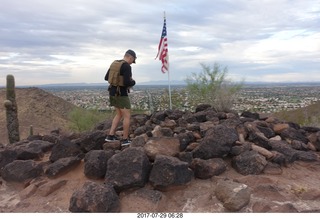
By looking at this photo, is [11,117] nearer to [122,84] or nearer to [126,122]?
[126,122]

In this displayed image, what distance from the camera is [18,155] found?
21.1 feet

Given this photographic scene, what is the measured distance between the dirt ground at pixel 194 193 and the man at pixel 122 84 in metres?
1.13

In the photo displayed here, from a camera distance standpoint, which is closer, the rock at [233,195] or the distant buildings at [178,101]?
the rock at [233,195]

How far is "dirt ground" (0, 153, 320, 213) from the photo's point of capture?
4.52 metres

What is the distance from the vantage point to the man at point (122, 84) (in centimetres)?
627

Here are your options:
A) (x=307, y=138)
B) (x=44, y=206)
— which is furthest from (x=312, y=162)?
(x=44, y=206)

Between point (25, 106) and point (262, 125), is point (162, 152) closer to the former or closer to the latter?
point (262, 125)

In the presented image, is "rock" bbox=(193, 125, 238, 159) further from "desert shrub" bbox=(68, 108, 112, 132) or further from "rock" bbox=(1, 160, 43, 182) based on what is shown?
"desert shrub" bbox=(68, 108, 112, 132)

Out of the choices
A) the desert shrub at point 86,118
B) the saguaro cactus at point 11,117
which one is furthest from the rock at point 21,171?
the desert shrub at point 86,118

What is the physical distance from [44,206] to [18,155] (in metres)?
1.93

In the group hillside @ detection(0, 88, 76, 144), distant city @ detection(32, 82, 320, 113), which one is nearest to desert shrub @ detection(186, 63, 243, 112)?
distant city @ detection(32, 82, 320, 113)

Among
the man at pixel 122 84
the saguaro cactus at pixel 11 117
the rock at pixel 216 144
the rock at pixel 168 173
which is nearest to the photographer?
the rock at pixel 168 173

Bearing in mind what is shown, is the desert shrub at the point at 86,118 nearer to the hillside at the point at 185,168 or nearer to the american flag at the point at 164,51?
the american flag at the point at 164,51

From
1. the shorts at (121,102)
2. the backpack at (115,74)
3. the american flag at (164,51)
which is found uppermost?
the american flag at (164,51)
